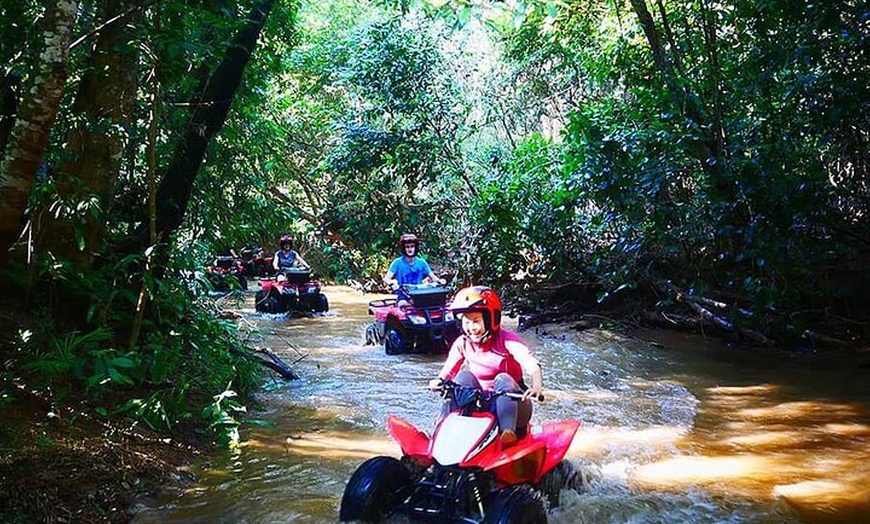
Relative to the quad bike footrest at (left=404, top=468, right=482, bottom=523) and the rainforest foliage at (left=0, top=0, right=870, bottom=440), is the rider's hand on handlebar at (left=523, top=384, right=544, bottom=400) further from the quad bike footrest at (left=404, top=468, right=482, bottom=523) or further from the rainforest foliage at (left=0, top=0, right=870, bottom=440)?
the rainforest foliage at (left=0, top=0, right=870, bottom=440)

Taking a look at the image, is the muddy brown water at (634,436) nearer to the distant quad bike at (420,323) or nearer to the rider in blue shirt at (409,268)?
the distant quad bike at (420,323)

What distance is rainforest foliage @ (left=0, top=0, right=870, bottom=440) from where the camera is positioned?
5246 millimetres

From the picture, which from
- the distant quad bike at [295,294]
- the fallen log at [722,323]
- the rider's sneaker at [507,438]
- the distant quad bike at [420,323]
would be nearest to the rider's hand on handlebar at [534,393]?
the rider's sneaker at [507,438]

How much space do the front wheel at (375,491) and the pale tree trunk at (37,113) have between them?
2602 millimetres

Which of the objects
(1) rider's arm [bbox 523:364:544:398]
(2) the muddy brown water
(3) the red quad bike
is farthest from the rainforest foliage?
(1) rider's arm [bbox 523:364:544:398]

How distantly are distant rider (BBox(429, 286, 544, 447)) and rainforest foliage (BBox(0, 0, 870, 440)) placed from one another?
6.44 feet

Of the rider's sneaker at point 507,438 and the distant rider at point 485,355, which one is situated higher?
the distant rider at point 485,355

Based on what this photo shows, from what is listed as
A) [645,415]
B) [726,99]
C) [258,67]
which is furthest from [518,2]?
[726,99]

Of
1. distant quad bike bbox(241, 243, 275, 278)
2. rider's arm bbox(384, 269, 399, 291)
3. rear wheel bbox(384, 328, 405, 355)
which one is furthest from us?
distant quad bike bbox(241, 243, 275, 278)

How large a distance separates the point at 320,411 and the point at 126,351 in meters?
2.12

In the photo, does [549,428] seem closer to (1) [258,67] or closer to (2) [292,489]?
(2) [292,489]

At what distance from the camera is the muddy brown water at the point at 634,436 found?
4.57m

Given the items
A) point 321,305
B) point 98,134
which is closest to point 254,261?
point 321,305

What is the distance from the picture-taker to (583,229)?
1250 cm
